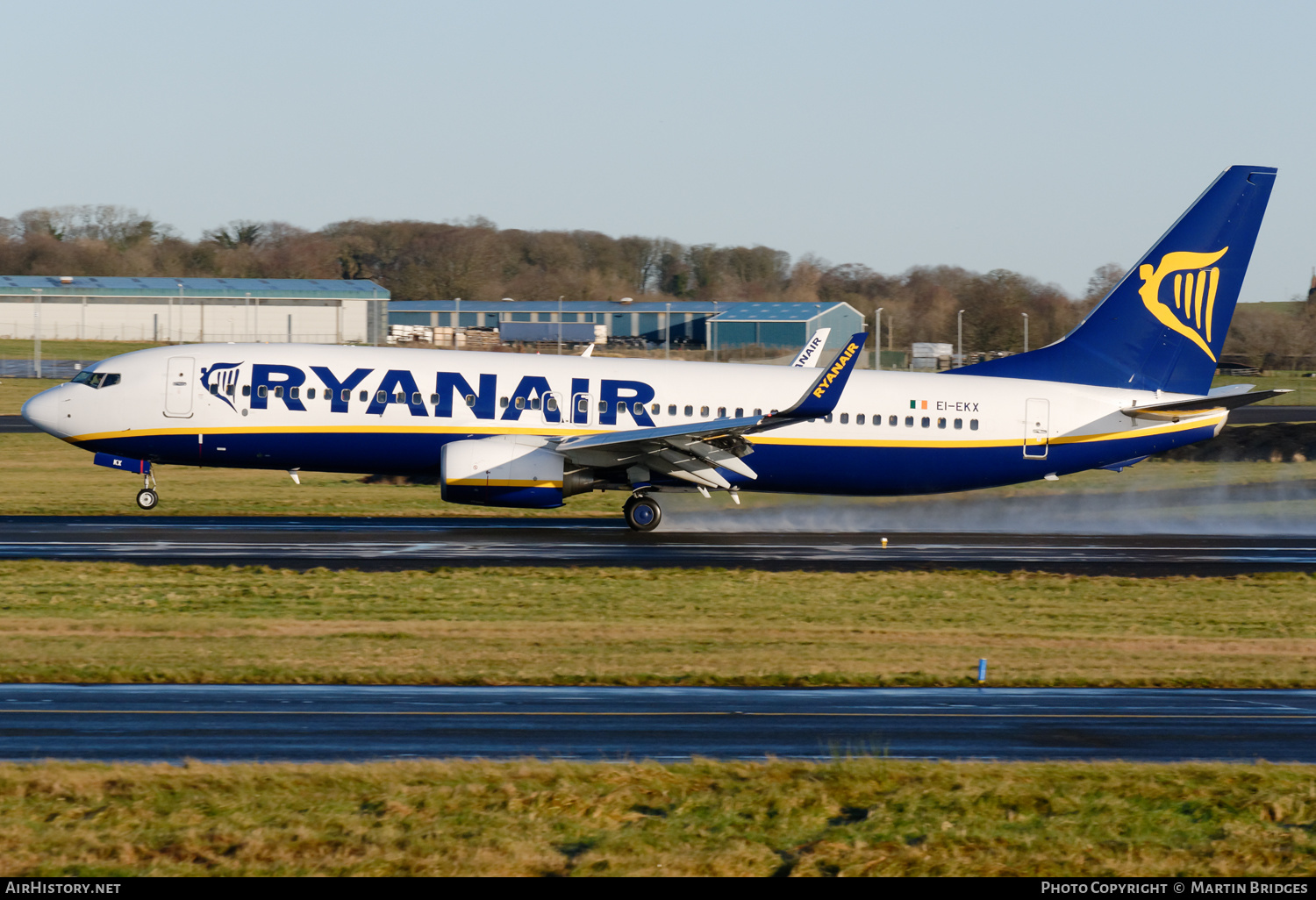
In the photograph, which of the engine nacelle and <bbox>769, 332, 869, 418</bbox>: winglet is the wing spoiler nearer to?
<bbox>769, 332, 869, 418</bbox>: winglet

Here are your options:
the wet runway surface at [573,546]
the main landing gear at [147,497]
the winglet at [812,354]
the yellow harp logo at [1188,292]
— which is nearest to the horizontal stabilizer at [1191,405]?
the yellow harp logo at [1188,292]

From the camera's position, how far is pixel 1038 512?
38.2 meters

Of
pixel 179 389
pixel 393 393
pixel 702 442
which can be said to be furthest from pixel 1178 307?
pixel 179 389

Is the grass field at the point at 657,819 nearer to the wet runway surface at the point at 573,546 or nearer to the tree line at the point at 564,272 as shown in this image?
the wet runway surface at the point at 573,546

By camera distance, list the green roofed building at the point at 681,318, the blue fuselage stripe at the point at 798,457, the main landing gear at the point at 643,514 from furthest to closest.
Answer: the green roofed building at the point at 681,318
the main landing gear at the point at 643,514
the blue fuselage stripe at the point at 798,457

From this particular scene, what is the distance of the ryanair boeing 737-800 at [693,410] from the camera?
29938 millimetres

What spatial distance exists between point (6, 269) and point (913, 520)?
137276 millimetres

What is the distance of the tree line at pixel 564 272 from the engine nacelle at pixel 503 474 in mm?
90571

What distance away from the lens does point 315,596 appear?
70.2 feet

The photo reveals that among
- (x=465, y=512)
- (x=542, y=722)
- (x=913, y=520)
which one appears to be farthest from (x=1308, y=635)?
(x=465, y=512)

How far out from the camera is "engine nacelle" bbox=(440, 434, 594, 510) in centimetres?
2878

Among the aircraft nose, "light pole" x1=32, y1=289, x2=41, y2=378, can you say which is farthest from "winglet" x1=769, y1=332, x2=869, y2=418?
"light pole" x1=32, y1=289, x2=41, y2=378

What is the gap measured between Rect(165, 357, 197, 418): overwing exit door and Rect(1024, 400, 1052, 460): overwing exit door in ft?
68.6
